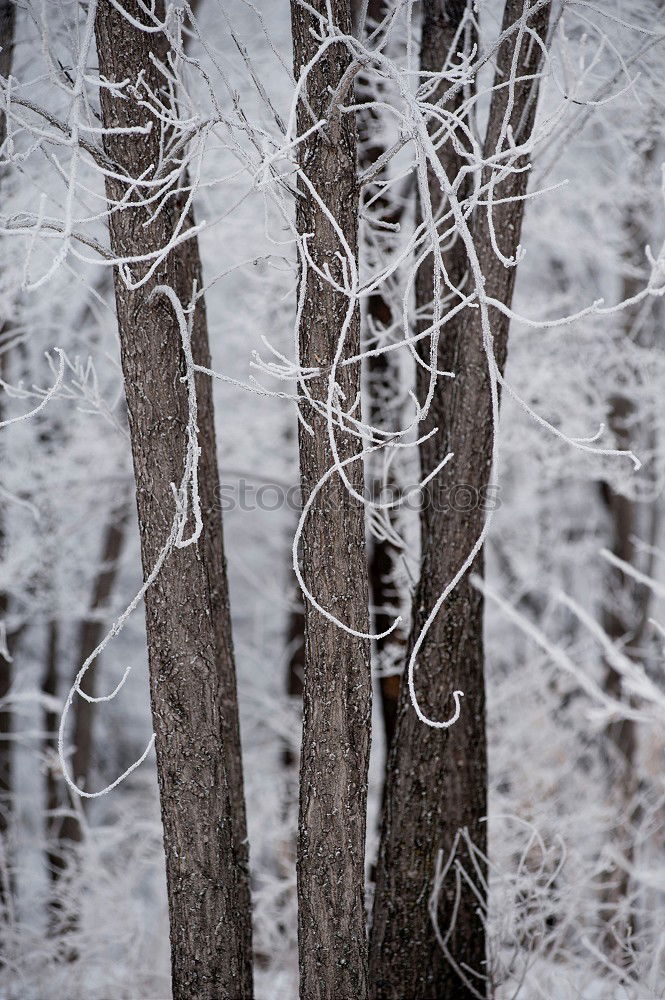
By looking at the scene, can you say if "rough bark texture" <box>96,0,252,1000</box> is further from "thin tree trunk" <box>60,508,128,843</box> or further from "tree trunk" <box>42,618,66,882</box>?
"tree trunk" <box>42,618,66,882</box>

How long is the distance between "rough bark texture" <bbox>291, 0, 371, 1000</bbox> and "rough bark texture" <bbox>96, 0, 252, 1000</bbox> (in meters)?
0.26

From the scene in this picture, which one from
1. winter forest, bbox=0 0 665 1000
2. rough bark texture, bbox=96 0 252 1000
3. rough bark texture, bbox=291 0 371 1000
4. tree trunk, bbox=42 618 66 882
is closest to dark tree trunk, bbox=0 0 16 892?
winter forest, bbox=0 0 665 1000

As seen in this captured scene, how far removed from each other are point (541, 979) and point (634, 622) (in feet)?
11.3

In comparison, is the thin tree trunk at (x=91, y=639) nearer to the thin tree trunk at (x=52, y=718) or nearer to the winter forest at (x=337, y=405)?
the thin tree trunk at (x=52, y=718)

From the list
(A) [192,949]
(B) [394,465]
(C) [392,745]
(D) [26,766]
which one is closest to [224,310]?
(B) [394,465]

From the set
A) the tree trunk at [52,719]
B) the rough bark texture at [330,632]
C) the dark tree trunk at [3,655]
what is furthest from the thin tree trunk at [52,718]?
the rough bark texture at [330,632]

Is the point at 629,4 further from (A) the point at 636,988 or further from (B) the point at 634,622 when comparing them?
(B) the point at 634,622

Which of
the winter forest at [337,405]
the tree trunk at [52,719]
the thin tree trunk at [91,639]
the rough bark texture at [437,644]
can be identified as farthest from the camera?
the tree trunk at [52,719]

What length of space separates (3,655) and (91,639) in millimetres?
1663

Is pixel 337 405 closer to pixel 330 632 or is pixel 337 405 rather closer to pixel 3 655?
pixel 330 632

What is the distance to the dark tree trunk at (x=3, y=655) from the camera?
103 inches

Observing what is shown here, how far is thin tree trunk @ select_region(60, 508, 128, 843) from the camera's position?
6.38 m

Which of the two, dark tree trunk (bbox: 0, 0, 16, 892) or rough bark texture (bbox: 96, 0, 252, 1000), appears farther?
dark tree trunk (bbox: 0, 0, 16, 892)

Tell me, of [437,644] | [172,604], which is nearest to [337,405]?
[172,604]
